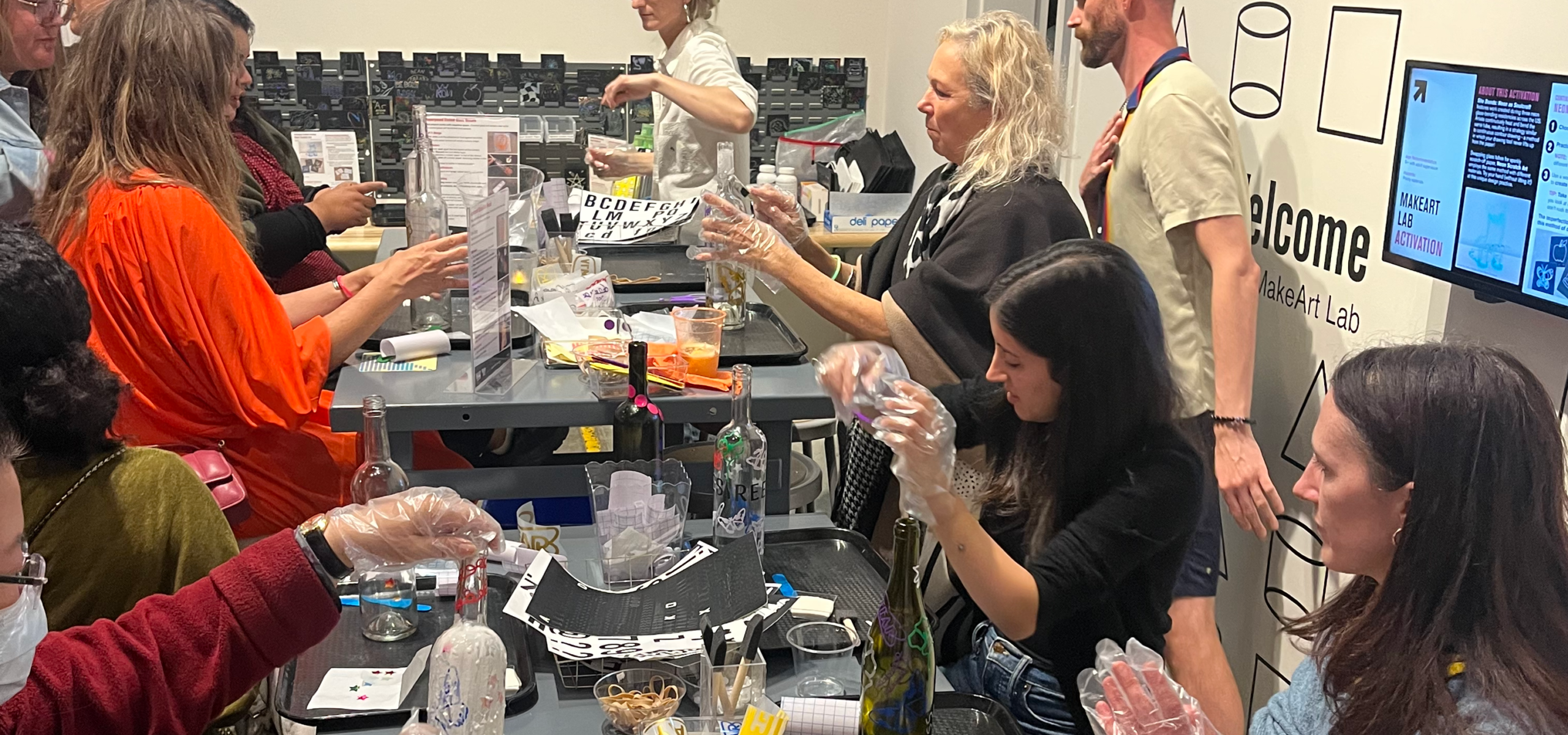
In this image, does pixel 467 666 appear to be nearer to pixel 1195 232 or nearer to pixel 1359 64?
pixel 1195 232

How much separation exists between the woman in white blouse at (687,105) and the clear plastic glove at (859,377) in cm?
201

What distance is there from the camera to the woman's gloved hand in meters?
2.60

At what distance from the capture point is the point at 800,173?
5402mm

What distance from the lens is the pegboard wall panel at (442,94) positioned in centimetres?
517

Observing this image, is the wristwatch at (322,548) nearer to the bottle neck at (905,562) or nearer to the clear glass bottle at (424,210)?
the bottle neck at (905,562)

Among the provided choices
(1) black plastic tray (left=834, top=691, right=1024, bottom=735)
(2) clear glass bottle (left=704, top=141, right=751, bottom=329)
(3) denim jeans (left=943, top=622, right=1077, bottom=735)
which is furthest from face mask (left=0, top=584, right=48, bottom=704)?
(2) clear glass bottle (left=704, top=141, right=751, bottom=329)

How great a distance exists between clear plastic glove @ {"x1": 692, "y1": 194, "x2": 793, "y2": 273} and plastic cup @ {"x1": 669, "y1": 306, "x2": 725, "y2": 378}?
21 cm

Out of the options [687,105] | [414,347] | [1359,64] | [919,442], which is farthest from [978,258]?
[687,105]

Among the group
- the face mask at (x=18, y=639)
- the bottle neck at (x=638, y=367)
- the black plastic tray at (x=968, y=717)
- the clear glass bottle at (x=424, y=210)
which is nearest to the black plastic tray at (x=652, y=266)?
the clear glass bottle at (x=424, y=210)

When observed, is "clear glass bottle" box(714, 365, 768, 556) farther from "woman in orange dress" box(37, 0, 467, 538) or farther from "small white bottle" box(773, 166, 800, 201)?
"small white bottle" box(773, 166, 800, 201)

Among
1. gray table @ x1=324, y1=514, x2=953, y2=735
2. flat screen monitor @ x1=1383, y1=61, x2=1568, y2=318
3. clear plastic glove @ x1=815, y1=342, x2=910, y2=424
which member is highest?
flat screen monitor @ x1=1383, y1=61, x2=1568, y2=318

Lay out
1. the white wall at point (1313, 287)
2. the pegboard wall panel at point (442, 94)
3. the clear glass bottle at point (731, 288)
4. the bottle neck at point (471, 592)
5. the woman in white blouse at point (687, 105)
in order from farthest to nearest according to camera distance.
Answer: the pegboard wall panel at point (442, 94) < the woman in white blouse at point (687, 105) < the clear glass bottle at point (731, 288) < the white wall at point (1313, 287) < the bottle neck at point (471, 592)

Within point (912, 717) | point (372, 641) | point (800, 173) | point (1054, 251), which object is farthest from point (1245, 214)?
point (800, 173)

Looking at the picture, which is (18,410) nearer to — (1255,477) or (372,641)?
(372,641)
